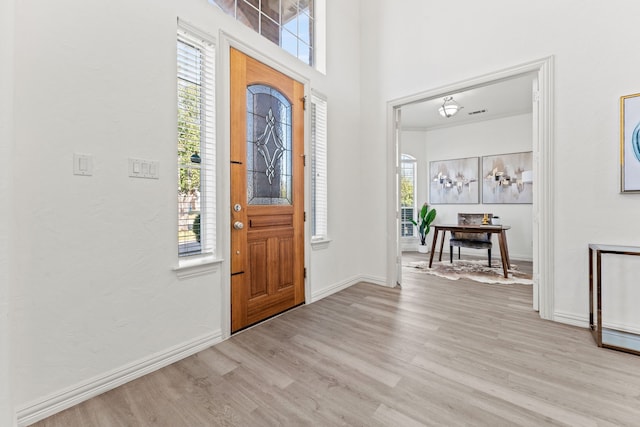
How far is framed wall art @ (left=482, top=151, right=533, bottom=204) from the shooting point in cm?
528

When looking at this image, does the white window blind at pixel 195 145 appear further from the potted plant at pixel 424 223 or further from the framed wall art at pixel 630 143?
the potted plant at pixel 424 223

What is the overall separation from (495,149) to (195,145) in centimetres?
576

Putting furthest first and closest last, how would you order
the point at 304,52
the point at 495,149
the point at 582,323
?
the point at 495,149 → the point at 304,52 → the point at 582,323

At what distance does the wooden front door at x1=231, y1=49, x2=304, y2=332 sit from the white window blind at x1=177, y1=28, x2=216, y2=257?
0.17 metres

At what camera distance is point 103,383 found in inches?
61.0

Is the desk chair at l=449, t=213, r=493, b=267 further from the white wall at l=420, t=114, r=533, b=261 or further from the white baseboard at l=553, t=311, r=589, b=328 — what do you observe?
the white baseboard at l=553, t=311, r=589, b=328

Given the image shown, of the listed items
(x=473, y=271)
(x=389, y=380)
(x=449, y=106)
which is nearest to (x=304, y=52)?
(x=449, y=106)

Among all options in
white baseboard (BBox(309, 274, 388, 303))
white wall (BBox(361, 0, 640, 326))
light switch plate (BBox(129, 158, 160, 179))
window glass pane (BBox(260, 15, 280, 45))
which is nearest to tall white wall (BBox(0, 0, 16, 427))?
light switch plate (BBox(129, 158, 160, 179))

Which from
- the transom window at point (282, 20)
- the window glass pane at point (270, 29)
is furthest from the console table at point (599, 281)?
the window glass pane at point (270, 29)

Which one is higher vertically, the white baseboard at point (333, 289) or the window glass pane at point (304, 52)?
the window glass pane at point (304, 52)

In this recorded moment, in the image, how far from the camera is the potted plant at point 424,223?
5.95m

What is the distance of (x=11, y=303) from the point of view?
4.20ft

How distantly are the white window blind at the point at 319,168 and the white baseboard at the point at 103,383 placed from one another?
1612 millimetres

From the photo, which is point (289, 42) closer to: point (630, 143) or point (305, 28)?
point (305, 28)
